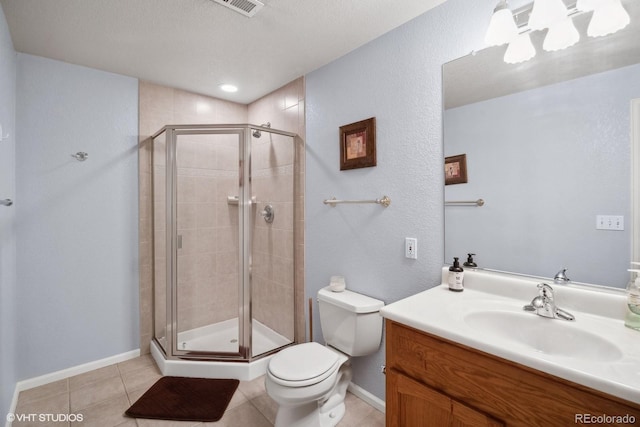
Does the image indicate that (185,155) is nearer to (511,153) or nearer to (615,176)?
(511,153)

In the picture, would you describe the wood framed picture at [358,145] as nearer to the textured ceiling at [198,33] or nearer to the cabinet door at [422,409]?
the textured ceiling at [198,33]

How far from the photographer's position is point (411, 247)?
1662 millimetres

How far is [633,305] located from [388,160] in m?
1.21

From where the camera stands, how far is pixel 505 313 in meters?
1.18

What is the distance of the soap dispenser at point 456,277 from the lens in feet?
4.66

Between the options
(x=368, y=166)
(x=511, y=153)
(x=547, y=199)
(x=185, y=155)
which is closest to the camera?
(x=547, y=199)

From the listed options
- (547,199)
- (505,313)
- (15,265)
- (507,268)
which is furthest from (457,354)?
(15,265)

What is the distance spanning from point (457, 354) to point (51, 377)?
2751mm

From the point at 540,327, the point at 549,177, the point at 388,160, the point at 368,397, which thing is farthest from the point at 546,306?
the point at 368,397

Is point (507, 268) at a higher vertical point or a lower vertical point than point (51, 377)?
higher

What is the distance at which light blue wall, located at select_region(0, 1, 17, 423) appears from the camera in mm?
1569

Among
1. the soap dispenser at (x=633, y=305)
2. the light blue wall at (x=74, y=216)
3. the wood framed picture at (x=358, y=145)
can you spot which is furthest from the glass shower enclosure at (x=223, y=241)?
the soap dispenser at (x=633, y=305)

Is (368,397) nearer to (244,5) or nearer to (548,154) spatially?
(548,154)

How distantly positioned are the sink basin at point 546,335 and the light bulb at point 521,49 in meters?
1.10
